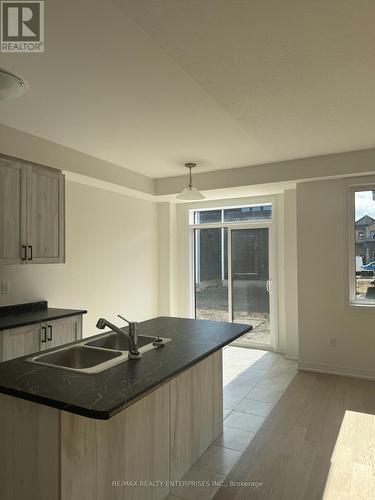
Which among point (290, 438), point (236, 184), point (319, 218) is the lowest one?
point (290, 438)

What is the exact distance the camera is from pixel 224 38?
190 centimetres

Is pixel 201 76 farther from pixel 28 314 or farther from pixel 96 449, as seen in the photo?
pixel 28 314

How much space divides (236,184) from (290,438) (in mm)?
3036

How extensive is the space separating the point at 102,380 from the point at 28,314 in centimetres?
215

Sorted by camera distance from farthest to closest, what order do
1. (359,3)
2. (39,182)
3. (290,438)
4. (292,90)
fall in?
(39,182)
(290,438)
(292,90)
(359,3)

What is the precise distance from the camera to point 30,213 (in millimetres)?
3312

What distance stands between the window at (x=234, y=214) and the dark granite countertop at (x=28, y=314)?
3.10 m

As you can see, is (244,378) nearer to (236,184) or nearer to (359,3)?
(236,184)

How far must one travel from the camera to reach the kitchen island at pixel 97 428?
1471 millimetres

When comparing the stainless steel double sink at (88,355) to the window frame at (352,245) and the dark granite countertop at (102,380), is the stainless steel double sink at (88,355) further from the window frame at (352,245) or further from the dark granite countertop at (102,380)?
the window frame at (352,245)

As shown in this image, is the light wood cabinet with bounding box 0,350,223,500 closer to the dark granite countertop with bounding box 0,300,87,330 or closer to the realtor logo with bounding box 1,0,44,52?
the dark granite countertop with bounding box 0,300,87,330

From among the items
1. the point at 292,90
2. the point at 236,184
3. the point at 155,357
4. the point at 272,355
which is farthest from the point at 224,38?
the point at 272,355

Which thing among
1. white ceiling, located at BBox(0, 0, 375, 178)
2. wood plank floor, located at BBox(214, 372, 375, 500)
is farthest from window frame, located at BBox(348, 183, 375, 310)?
wood plank floor, located at BBox(214, 372, 375, 500)

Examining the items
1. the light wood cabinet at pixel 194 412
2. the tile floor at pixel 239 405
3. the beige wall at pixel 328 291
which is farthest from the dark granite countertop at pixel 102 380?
the beige wall at pixel 328 291
